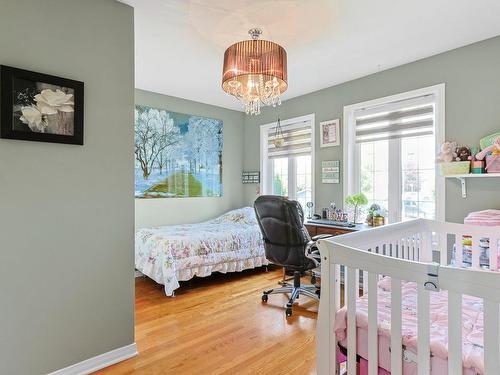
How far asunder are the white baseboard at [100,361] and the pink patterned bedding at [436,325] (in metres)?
1.50

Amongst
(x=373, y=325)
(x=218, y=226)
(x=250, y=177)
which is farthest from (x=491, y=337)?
(x=250, y=177)

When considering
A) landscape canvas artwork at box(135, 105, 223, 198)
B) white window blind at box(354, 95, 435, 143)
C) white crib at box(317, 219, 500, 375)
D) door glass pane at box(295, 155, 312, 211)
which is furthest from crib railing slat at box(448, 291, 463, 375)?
landscape canvas artwork at box(135, 105, 223, 198)

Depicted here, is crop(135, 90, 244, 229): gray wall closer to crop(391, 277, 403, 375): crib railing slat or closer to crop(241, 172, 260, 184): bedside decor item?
crop(241, 172, 260, 184): bedside decor item

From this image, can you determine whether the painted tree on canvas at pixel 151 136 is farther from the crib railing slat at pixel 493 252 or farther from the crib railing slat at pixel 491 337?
the crib railing slat at pixel 491 337

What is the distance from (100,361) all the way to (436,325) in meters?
1.96

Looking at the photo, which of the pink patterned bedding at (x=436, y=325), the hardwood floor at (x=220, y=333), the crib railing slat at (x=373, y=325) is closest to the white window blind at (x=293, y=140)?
the hardwood floor at (x=220, y=333)

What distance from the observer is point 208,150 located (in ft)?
15.4

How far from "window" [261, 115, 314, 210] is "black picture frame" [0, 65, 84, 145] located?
3.01 meters

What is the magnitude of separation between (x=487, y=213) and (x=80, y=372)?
317cm

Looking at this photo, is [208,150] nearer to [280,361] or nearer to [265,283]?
[265,283]

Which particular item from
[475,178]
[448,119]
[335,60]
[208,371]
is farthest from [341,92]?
[208,371]

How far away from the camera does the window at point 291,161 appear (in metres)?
4.29

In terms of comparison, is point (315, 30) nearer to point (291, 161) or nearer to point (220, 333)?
point (291, 161)

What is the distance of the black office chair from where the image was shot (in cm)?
269
